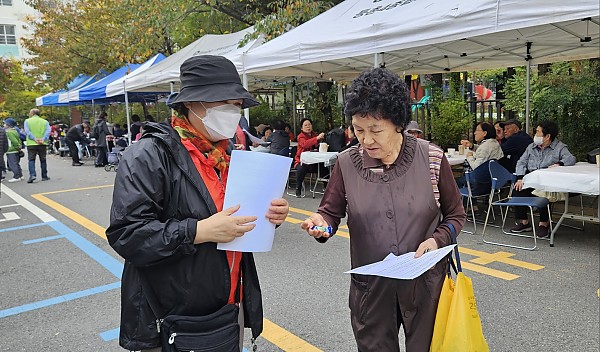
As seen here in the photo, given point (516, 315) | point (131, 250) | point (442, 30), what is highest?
point (442, 30)

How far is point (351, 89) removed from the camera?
205cm

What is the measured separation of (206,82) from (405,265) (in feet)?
3.36

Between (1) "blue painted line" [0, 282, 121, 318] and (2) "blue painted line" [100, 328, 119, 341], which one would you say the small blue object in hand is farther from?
(1) "blue painted line" [0, 282, 121, 318]

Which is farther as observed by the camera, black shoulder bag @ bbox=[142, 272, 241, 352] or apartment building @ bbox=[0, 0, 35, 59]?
apartment building @ bbox=[0, 0, 35, 59]

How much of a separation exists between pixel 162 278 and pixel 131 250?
0.62 feet

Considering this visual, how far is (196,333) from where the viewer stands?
1.81m

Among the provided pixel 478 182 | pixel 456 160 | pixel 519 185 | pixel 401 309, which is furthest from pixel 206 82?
pixel 456 160

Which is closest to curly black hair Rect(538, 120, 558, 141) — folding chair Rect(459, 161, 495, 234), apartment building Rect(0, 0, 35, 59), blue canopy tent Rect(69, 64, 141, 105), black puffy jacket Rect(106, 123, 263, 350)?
folding chair Rect(459, 161, 495, 234)

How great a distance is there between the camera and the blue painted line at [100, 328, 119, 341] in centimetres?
370

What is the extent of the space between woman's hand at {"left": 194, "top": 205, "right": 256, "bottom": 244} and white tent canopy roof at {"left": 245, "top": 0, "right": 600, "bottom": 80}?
4262 mm

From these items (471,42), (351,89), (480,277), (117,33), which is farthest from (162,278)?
(117,33)

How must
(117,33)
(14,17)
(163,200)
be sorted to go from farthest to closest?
(14,17)
(117,33)
(163,200)

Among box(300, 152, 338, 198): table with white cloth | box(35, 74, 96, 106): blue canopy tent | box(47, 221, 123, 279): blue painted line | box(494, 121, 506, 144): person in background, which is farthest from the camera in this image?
box(35, 74, 96, 106): blue canopy tent

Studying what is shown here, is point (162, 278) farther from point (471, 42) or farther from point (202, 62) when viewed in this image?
point (471, 42)
